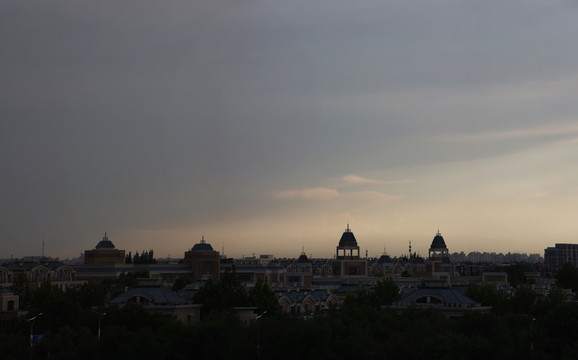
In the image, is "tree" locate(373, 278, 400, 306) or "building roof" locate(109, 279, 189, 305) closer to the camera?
"building roof" locate(109, 279, 189, 305)

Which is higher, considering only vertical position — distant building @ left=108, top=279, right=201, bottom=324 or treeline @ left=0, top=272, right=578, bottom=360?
distant building @ left=108, top=279, right=201, bottom=324

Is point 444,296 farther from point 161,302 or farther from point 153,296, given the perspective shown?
point 153,296

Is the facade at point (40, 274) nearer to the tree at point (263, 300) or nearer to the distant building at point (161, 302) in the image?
the tree at point (263, 300)

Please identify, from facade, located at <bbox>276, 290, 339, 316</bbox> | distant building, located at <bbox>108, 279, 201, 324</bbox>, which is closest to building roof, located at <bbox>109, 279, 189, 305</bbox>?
distant building, located at <bbox>108, 279, 201, 324</bbox>

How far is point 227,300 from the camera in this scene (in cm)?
10638

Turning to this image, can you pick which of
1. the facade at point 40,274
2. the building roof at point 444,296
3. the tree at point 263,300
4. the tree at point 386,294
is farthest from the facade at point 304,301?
the facade at point 40,274

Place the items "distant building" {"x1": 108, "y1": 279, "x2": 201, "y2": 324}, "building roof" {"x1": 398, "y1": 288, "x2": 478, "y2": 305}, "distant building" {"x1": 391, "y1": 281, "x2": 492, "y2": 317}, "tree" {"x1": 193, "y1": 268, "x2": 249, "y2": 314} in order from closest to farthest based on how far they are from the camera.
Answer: "distant building" {"x1": 108, "y1": 279, "x2": 201, "y2": 324} → "distant building" {"x1": 391, "y1": 281, "x2": 492, "y2": 317} → "building roof" {"x1": 398, "y1": 288, "x2": 478, "y2": 305} → "tree" {"x1": 193, "y1": 268, "x2": 249, "y2": 314}

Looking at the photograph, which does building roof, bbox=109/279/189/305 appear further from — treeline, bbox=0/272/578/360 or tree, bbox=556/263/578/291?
tree, bbox=556/263/578/291

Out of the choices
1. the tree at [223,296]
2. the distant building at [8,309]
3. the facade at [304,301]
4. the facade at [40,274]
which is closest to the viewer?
the tree at [223,296]

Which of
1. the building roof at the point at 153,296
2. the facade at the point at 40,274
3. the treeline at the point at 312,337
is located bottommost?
the treeline at the point at 312,337

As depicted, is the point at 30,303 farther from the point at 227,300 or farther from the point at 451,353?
the point at 451,353

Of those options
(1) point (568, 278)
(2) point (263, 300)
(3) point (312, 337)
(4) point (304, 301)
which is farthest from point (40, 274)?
(3) point (312, 337)

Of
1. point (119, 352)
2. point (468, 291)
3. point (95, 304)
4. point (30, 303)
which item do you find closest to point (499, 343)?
point (119, 352)

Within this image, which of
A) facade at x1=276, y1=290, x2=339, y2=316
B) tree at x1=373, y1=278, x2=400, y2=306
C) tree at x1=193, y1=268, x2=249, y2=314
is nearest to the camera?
tree at x1=193, y1=268, x2=249, y2=314
